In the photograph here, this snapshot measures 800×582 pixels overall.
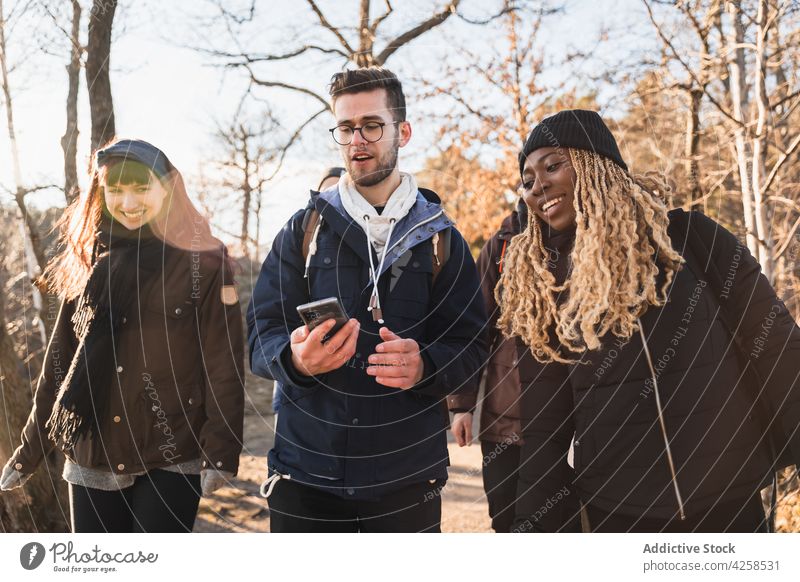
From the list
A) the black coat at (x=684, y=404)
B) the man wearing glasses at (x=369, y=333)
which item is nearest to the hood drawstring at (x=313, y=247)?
the man wearing glasses at (x=369, y=333)

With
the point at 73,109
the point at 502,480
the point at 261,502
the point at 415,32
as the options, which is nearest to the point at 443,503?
the point at 261,502

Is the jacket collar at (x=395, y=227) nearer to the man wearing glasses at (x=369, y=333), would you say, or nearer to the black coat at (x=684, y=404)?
the man wearing glasses at (x=369, y=333)

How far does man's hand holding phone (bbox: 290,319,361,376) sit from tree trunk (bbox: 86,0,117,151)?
1762 millimetres

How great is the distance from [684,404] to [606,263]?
52 cm

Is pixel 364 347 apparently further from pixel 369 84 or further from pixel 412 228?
pixel 369 84

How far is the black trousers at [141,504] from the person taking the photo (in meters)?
2.26

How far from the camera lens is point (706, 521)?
85.4 inches

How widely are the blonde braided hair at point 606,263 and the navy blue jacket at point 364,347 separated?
28 centimetres

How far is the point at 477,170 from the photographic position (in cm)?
396

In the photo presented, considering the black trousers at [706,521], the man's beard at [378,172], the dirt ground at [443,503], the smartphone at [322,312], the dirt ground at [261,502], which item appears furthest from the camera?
the dirt ground at [261,502]

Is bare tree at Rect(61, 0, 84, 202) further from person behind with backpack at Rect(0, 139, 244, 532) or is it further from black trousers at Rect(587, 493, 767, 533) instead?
black trousers at Rect(587, 493, 767, 533)
